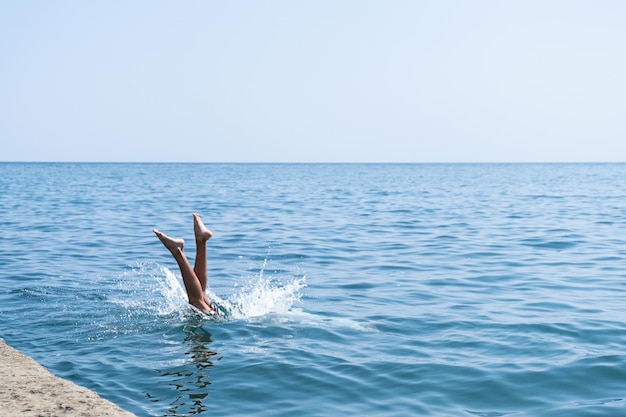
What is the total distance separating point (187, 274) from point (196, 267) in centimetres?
60

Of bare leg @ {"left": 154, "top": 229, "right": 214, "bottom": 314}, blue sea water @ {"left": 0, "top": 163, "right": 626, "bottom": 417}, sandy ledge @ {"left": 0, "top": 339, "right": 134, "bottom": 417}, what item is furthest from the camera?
bare leg @ {"left": 154, "top": 229, "right": 214, "bottom": 314}

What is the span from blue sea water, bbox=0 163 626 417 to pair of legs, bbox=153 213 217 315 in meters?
0.27

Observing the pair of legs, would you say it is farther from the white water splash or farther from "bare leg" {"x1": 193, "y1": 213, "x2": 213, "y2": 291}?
the white water splash

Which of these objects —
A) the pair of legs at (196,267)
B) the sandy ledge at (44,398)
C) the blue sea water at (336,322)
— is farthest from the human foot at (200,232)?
the sandy ledge at (44,398)

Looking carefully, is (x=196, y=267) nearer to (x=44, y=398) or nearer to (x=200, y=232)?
(x=200, y=232)

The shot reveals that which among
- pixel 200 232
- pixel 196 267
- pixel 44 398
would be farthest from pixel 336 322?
pixel 44 398

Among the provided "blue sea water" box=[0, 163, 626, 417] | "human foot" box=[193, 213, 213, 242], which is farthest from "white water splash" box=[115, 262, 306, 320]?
"human foot" box=[193, 213, 213, 242]

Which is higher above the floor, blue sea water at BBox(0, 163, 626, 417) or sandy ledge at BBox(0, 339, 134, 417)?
sandy ledge at BBox(0, 339, 134, 417)

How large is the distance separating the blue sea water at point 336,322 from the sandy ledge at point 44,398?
1.95 feet

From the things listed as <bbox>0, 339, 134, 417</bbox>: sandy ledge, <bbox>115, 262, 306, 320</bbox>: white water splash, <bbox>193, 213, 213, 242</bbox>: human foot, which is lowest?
<bbox>115, 262, 306, 320</bbox>: white water splash

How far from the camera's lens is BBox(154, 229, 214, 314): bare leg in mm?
9244

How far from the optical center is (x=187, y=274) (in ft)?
30.6

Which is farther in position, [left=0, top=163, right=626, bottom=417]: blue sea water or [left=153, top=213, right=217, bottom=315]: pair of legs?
[left=153, top=213, right=217, bottom=315]: pair of legs

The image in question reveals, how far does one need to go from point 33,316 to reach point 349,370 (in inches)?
195
